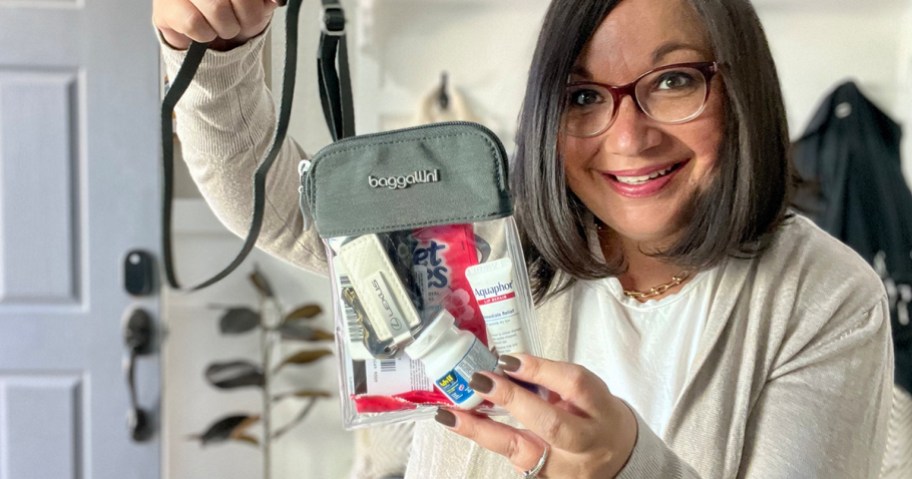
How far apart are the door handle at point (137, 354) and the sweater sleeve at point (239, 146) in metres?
0.65

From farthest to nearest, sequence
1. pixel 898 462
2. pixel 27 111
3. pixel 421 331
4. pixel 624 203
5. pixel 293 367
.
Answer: pixel 293 367
pixel 27 111
pixel 898 462
pixel 624 203
pixel 421 331

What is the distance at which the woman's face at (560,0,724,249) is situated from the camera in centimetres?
38

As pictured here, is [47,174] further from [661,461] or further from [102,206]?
[661,461]

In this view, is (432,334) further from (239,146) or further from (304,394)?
(304,394)

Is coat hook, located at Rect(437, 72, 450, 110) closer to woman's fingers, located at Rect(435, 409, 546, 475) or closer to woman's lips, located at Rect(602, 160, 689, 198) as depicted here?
woman's lips, located at Rect(602, 160, 689, 198)

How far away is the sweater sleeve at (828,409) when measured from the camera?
0.38m

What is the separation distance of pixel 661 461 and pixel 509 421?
79mm

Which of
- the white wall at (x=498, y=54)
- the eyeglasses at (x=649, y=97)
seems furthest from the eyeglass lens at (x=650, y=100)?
the white wall at (x=498, y=54)

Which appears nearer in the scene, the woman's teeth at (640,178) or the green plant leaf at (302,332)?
the woman's teeth at (640,178)

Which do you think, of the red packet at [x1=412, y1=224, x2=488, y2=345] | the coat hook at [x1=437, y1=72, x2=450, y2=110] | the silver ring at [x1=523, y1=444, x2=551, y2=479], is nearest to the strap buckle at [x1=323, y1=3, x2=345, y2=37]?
the red packet at [x1=412, y1=224, x2=488, y2=345]

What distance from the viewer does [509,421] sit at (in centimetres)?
35

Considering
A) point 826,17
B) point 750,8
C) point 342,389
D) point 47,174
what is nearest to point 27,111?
point 47,174

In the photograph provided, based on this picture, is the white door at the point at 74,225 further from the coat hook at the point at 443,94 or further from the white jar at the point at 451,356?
the white jar at the point at 451,356

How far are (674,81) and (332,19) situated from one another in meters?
0.20
